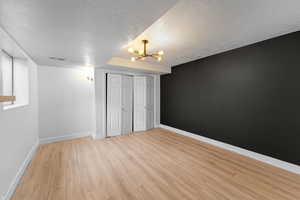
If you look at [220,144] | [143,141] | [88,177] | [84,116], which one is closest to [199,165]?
[220,144]

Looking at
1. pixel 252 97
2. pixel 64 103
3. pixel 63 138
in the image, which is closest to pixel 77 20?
pixel 64 103

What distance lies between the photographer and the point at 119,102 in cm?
432

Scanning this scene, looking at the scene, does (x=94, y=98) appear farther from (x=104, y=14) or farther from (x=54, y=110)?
(x=104, y=14)

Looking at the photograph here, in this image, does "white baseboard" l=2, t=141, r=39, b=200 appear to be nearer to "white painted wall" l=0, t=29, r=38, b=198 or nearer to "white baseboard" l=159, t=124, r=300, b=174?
"white painted wall" l=0, t=29, r=38, b=198

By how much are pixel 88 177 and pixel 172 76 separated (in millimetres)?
4122

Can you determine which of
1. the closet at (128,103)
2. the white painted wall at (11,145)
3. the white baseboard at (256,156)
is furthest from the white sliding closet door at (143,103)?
the white painted wall at (11,145)

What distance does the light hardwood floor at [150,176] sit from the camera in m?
1.69

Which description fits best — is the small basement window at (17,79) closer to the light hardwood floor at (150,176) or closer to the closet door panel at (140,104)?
the light hardwood floor at (150,176)

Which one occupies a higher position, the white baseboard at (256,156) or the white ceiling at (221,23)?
the white ceiling at (221,23)

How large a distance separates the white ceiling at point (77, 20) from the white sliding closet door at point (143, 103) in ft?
9.19

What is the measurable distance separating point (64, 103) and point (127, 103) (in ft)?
6.55

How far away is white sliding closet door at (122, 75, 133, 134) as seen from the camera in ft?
14.5

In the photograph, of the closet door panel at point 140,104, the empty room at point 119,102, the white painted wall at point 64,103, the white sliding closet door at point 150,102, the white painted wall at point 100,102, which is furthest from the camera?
the white sliding closet door at point 150,102

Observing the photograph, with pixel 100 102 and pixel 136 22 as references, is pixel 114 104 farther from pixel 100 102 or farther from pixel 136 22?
pixel 136 22
